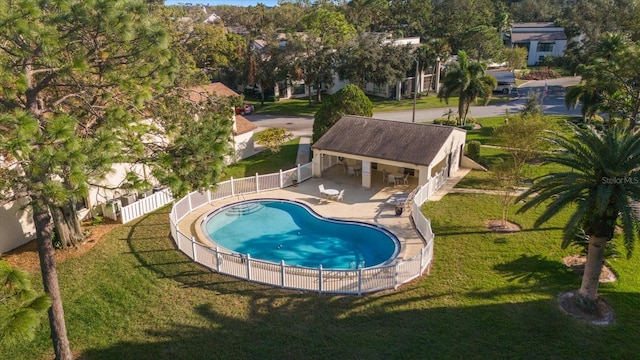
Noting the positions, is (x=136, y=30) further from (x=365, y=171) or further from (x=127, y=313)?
(x=365, y=171)

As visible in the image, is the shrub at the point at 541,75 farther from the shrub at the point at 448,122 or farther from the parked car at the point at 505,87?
the shrub at the point at 448,122

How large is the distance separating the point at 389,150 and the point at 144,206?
13.2 meters

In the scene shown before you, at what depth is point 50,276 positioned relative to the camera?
475 inches

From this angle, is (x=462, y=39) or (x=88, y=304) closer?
(x=88, y=304)

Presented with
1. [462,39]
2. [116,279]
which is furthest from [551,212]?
[462,39]

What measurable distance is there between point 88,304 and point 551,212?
15.7 m

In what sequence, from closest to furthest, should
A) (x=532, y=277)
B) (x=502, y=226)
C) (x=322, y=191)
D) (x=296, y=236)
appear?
1. (x=532, y=277)
2. (x=502, y=226)
3. (x=296, y=236)
4. (x=322, y=191)

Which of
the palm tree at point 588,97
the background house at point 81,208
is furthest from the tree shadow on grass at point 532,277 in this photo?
the palm tree at point 588,97

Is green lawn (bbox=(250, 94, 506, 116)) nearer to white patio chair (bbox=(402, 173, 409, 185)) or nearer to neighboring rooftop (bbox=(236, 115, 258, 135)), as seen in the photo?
neighboring rooftop (bbox=(236, 115, 258, 135))

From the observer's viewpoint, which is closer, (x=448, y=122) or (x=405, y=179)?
(x=405, y=179)

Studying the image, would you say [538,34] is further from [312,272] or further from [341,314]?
[341,314]

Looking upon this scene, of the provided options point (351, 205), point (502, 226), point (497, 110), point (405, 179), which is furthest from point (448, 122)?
point (502, 226)

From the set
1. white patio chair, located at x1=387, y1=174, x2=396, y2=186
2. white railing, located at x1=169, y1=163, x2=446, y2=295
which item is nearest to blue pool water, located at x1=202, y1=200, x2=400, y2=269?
white railing, located at x1=169, y1=163, x2=446, y2=295

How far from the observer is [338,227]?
22.2 m
